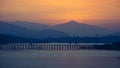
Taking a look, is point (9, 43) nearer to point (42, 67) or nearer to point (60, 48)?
point (60, 48)

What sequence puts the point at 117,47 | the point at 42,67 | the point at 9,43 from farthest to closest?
the point at 9,43 → the point at 117,47 → the point at 42,67

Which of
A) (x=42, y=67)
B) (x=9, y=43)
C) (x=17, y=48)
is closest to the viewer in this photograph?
(x=42, y=67)

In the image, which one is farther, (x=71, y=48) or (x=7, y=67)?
(x=71, y=48)

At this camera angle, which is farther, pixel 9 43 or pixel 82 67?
pixel 9 43

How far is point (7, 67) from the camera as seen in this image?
23234 millimetres

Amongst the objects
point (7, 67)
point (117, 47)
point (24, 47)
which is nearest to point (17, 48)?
point (24, 47)

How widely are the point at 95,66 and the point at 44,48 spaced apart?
28.1 meters

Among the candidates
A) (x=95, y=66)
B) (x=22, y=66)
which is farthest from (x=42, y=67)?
(x=95, y=66)

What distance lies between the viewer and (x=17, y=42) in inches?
2208

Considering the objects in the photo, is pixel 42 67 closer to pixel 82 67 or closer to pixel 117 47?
pixel 82 67

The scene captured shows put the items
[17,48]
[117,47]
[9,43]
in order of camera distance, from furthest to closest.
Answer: [9,43]
[17,48]
[117,47]

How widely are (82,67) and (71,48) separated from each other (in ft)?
92.9

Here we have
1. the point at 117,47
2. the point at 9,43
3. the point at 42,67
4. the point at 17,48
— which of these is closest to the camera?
the point at 42,67

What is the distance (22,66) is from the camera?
23.2 meters
